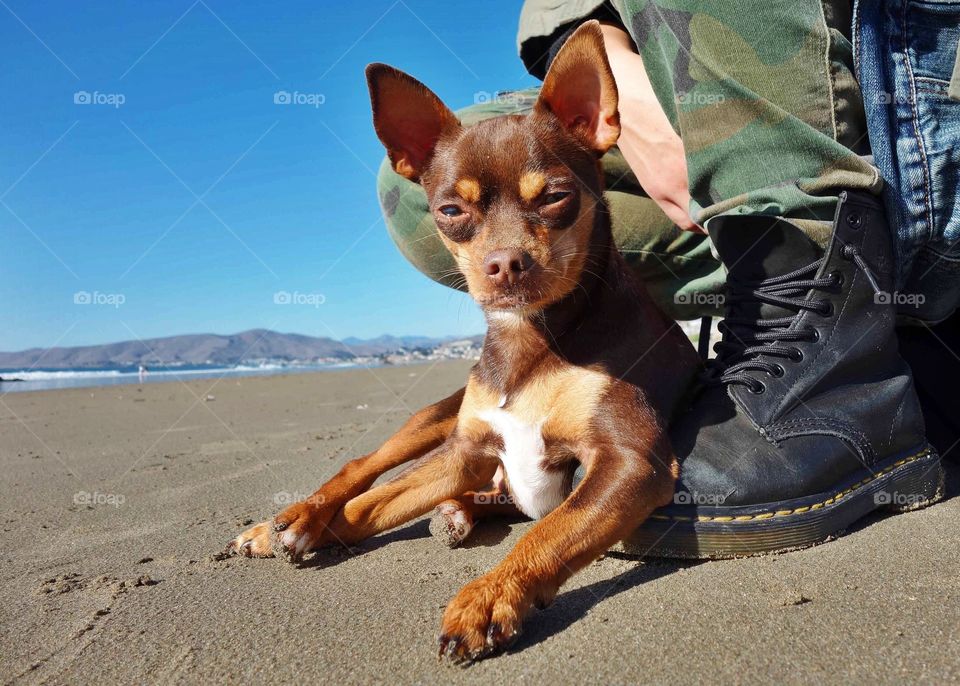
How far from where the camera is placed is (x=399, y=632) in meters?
1.75

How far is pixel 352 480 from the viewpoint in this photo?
295 cm

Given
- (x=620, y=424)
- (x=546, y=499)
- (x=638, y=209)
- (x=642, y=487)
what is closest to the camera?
(x=642, y=487)

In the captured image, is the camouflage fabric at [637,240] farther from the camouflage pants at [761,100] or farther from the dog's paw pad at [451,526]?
the dog's paw pad at [451,526]

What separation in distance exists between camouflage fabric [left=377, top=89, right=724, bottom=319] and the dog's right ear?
1174mm

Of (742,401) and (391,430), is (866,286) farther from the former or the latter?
(391,430)

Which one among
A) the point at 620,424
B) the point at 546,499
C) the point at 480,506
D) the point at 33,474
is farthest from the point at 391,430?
the point at 620,424

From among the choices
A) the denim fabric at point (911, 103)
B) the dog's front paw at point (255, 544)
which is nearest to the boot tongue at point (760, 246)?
the denim fabric at point (911, 103)

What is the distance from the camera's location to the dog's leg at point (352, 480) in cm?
260

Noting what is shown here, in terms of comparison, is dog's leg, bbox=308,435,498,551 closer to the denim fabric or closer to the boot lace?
the boot lace

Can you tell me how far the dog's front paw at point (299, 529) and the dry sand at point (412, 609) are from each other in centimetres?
6

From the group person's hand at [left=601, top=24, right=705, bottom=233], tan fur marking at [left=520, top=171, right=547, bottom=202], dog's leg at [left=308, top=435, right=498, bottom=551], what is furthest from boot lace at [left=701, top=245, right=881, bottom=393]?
dog's leg at [left=308, top=435, right=498, bottom=551]

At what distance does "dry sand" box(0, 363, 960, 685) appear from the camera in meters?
1.50

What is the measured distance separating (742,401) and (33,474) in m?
4.40

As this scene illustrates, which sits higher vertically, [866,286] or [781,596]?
[866,286]
